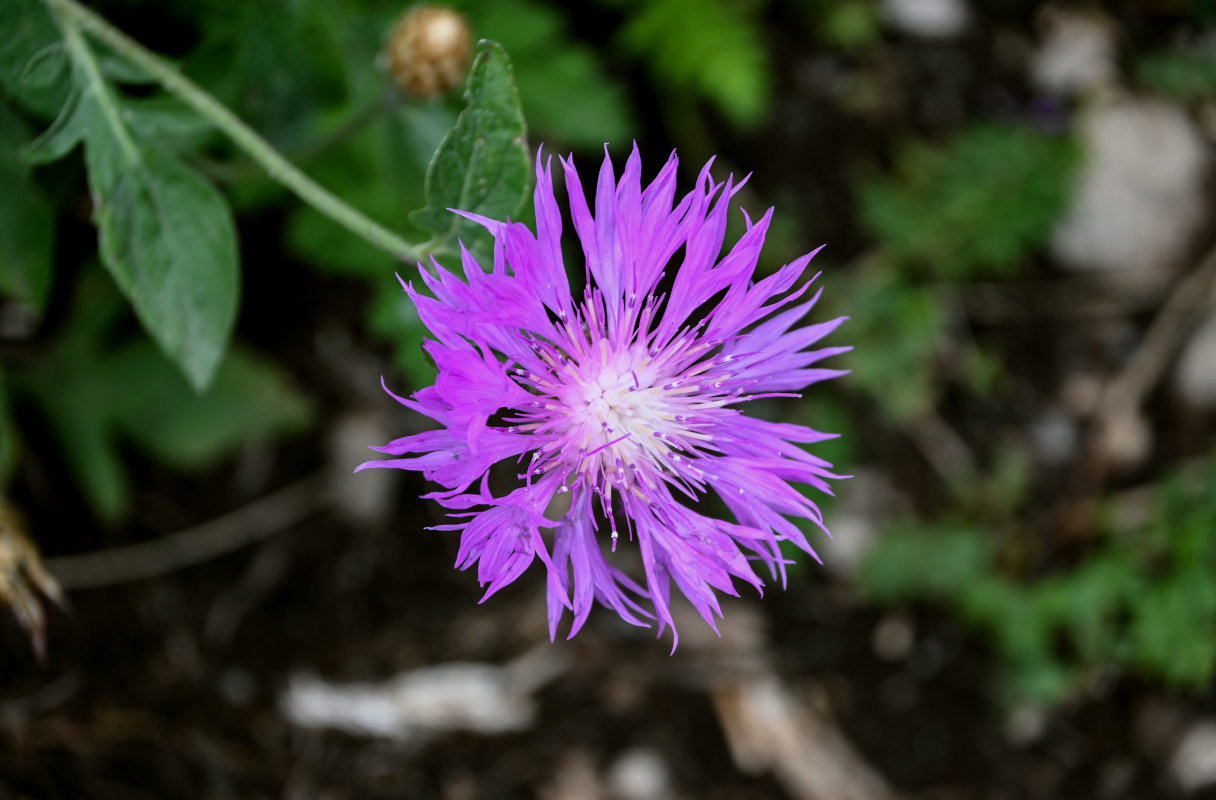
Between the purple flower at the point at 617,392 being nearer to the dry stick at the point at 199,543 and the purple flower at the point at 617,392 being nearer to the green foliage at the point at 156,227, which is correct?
the green foliage at the point at 156,227

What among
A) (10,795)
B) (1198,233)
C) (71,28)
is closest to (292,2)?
(71,28)

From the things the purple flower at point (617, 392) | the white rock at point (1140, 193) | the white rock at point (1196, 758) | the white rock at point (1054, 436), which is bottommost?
the white rock at point (1196, 758)

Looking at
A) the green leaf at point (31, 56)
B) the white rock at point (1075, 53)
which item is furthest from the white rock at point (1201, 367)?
the green leaf at point (31, 56)

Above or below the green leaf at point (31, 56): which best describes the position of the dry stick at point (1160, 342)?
above

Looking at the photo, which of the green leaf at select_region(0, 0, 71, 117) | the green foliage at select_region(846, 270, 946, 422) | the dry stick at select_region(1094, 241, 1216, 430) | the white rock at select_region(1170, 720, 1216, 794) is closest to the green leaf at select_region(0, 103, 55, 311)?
the green leaf at select_region(0, 0, 71, 117)

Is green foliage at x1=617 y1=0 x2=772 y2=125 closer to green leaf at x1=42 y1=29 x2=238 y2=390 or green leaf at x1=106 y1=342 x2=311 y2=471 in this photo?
green leaf at x1=106 y1=342 x2=311 y2=471

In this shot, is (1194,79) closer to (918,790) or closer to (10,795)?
(918,790)
